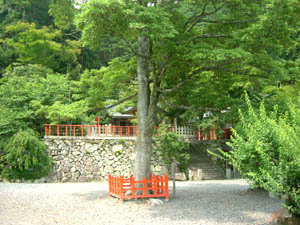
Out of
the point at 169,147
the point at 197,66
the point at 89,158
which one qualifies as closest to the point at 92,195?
the point at 197,66

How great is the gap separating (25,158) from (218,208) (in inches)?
472

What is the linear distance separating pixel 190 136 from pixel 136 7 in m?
15.9

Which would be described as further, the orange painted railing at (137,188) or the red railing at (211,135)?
the red railing at (211,135)

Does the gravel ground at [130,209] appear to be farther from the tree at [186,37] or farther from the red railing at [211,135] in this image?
the red railing at [211,135]

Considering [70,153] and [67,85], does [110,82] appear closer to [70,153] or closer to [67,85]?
[70,153]

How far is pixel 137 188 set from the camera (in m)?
11.5

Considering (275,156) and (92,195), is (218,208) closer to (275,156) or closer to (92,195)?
(275,156)

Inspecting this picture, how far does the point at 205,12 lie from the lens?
506 inches

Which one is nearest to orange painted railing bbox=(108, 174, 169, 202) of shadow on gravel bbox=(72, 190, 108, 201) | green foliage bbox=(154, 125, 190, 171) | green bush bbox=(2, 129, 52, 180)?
shadow on gravel bbox=(72, 190, 108, 201)

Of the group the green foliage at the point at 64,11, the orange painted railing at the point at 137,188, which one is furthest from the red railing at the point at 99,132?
the orange painted railing at the point at 137,188

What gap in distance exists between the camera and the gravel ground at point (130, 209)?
28.8 feet

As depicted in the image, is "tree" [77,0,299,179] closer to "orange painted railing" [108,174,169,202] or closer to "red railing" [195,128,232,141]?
"orange painted railing" [108,174,169,202]

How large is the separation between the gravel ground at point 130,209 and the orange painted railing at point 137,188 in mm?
265

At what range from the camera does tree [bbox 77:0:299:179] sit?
997cm
